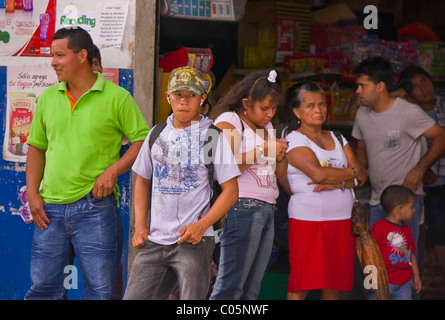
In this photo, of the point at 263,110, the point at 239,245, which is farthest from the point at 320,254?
the point at 263,110

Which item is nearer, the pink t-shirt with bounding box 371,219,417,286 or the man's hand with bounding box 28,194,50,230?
the man's hand with bounding box 28,194,50,230

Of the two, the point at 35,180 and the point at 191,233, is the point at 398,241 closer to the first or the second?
the point at 191,233

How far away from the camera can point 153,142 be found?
3477mm

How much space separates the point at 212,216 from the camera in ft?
10.9

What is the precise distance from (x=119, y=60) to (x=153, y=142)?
3.97ft

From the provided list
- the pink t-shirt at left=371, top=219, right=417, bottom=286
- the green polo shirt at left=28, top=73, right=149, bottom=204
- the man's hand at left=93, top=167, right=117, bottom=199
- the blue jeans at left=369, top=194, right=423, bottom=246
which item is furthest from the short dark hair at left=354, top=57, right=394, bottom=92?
the man's hand at left=93, top=167, right=117, bottom=199

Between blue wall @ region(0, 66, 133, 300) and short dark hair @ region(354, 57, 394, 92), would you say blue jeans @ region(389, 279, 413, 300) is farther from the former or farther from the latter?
blue wall @ region(0, 66, 133, 300)

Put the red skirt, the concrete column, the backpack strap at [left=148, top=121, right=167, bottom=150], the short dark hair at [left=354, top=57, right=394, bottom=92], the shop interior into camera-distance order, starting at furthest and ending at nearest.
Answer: the shop interior < the short dark hair at [left=354, top=57, right=394, bottom=92] < the concrete column < the red skirt < the backpack strap at [left=148, top=121, right=167, bottom=150]

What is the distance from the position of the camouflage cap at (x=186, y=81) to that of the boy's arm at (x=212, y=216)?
20.3 inches

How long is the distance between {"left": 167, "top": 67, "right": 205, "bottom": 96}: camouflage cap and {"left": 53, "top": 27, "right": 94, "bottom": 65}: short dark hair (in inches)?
28.9

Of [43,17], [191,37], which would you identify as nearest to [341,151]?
[43,17]

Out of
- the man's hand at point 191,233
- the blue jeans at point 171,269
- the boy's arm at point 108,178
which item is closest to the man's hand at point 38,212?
the boy's arm at point 108,178

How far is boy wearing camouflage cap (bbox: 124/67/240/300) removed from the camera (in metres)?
3.33

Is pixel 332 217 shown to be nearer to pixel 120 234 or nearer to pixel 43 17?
pixel 120 234
